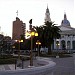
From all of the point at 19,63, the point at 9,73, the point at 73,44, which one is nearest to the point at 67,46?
the point at 73,44

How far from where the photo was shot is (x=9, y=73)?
12594mm

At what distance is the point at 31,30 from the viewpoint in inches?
827

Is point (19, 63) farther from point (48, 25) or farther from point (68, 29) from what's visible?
point (68, 29)

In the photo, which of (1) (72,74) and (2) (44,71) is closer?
(2) (44,71)

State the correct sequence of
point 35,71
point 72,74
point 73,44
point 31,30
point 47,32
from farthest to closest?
1. point 73,44
2. point 47,32
3. point 31,30
4. point 72,74
5. point 35,71

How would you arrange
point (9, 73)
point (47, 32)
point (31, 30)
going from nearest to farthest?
point (9, 73)
point (31, 30)
point (47, 32)

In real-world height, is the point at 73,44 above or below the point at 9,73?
above

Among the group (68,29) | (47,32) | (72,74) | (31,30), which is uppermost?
(68,29)

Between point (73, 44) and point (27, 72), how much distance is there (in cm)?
13546

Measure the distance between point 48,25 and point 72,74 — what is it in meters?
48.9

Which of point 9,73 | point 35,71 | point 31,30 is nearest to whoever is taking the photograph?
point 9,73

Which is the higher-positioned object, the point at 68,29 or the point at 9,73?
the point at 68,29

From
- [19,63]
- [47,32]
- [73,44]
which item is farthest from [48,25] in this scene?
[73,44]

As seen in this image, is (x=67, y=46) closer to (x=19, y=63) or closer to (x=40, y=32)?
(x=40, y=32)
